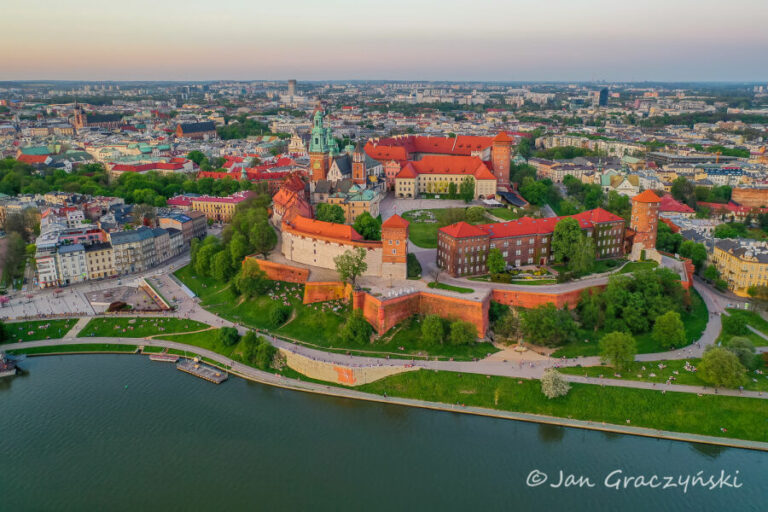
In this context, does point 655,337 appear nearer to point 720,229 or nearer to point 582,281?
point 582,281

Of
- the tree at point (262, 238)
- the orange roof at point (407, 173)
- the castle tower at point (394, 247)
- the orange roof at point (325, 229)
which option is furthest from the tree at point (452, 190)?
the castle tower at point (394, 247)

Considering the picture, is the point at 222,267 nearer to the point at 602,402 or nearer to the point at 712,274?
the point at 602,402

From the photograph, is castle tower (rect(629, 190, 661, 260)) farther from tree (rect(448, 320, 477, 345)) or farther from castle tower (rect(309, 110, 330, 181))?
castle tower (rect(309, 110, 330, 181))

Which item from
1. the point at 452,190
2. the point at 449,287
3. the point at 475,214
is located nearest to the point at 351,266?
the point at 449,287

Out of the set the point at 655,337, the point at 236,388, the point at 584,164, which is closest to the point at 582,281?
the point at 655,337

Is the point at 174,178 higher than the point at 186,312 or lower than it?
higher

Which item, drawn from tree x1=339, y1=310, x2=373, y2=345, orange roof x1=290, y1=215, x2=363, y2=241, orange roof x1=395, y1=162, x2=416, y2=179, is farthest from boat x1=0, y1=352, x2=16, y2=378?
orange roof x1=395, y1=162, x2=416, y2=179

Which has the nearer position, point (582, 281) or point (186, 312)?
point (582, 281)
